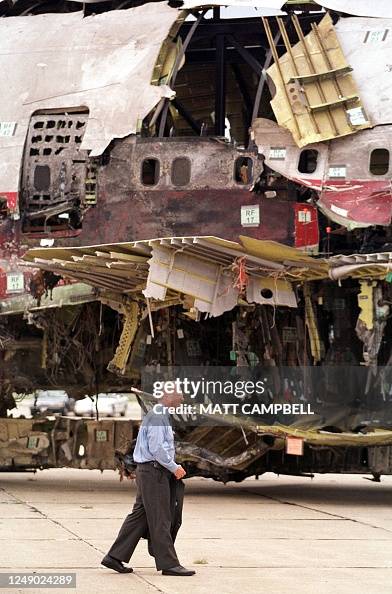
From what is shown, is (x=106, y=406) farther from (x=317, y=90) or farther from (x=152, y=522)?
(x=152, y=522)

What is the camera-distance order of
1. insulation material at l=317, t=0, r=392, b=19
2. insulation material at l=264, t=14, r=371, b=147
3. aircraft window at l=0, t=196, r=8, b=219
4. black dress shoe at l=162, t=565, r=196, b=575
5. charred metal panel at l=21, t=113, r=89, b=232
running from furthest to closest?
aircraft window at l=0, t=196, r=8, b=219, charred metal panel at l=21, t=113, r=89, b=232, insulation material at l=317, t=0, r=392, b=19, insulation material at l=264, t=14, r=371, b=147, black dress shoe at l=162, t=565, r=196, b=575

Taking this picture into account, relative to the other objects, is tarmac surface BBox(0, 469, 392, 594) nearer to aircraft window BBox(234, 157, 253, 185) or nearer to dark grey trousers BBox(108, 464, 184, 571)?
dark grey trousers BBox(108, 464, 184, 571)

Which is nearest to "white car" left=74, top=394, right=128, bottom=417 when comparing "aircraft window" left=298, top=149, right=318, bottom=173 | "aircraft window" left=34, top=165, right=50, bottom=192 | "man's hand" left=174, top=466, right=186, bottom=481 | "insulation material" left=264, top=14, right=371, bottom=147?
"aircraft window" left=34, top=165, right=50, bottom=192

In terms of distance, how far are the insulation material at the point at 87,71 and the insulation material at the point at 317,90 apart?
2.02 metres

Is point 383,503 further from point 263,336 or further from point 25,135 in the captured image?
point 25,135

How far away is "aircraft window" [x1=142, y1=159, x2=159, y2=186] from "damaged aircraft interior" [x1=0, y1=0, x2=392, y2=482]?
35 mm

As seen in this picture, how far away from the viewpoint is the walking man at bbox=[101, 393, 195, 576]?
1280cm

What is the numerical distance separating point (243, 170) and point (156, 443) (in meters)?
9.07

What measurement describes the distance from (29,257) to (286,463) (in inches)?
228

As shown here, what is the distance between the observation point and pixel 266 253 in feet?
65.8

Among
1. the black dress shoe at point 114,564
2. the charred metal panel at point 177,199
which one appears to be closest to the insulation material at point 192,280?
the charred metal panel at point 177,199

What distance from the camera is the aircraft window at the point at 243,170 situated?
21250 millimetres

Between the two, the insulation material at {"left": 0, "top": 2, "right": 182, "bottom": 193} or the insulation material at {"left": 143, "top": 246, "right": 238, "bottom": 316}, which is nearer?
the insulation material at {"left": 143, "top": 246, "right": 238, "bottom": 316}

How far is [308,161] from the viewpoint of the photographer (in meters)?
21.2
